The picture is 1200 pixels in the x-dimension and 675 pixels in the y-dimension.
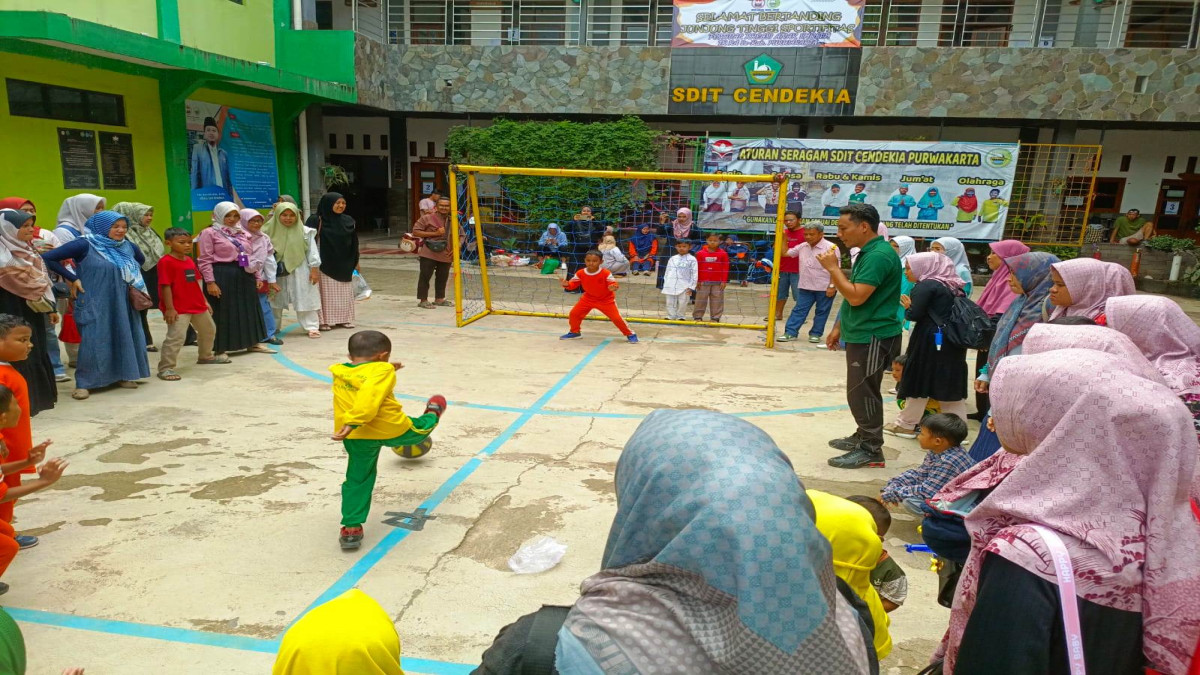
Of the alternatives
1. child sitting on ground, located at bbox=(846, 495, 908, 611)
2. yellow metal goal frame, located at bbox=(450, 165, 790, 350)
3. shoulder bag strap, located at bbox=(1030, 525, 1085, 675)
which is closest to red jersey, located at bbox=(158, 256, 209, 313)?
yellow metal goal frame, located at bbox=(450, 165, 790, 350)

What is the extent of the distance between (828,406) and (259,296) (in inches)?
222

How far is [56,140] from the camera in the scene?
9039mm

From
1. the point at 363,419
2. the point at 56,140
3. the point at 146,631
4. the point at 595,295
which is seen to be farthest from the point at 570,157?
the point at 146,631

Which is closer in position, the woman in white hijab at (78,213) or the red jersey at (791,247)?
the woman in white hijab at (78,213)

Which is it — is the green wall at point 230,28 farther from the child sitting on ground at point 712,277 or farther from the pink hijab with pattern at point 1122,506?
the pink hijab with pattern at point 1122,506

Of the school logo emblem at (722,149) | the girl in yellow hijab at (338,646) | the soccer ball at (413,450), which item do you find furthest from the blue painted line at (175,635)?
the school logo emblem at (722,149)

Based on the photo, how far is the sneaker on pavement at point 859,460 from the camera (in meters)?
4.75

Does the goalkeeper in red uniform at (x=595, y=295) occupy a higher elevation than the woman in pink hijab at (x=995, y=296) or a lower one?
lower

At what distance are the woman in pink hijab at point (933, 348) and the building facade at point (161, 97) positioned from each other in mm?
8681

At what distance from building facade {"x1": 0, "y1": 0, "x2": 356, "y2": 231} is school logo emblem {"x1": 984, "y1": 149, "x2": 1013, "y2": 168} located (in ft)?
38.3

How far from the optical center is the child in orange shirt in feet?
10.6

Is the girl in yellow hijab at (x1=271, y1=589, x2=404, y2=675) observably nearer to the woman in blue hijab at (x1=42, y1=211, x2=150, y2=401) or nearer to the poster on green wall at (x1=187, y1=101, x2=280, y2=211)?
the woman in blue hijab at (x1=42, y1=211, x2=150, y2=401)

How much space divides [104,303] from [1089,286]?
6584mm

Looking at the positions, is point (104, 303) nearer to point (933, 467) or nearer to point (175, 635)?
point (175, 635)
